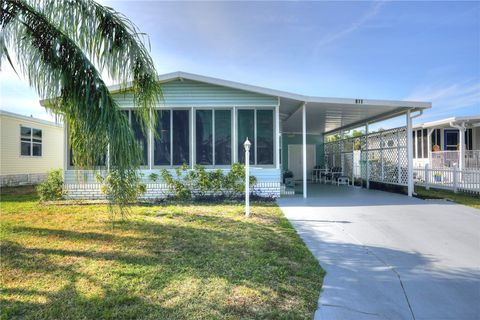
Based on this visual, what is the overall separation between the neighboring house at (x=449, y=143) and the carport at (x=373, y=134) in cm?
404

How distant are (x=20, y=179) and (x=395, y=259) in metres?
16.7

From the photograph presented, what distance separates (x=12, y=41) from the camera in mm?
3871

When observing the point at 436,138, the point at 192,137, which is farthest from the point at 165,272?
the point at 436,138

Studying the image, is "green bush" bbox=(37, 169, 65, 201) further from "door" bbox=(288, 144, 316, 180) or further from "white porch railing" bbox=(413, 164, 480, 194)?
"white porch railing" bbox=(413, 164, 480, 194)

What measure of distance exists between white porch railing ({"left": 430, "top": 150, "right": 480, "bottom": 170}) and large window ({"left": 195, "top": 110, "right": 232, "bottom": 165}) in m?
10.9

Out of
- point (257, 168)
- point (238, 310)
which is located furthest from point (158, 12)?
point (238, 310)

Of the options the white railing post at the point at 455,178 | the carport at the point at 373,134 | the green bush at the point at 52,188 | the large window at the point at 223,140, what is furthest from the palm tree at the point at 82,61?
the white railing post at the point at 455,178

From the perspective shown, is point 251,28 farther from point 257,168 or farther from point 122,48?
point 122,48

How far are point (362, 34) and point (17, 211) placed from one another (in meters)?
13.4

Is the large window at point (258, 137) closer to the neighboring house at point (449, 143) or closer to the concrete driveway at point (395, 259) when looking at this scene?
the concrete driveway at point (395, 259)

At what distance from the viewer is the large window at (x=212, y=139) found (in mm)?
9305

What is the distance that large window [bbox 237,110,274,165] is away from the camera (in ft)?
30.5

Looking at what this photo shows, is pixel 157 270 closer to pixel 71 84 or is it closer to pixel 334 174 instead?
pixel 71 84

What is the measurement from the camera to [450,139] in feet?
54.6
